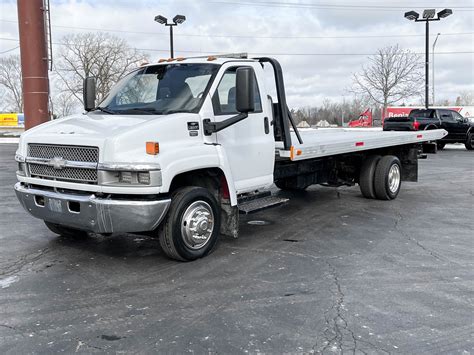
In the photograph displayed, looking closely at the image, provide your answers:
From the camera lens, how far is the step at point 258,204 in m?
6.20

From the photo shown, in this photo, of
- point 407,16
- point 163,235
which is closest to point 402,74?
point 407,16

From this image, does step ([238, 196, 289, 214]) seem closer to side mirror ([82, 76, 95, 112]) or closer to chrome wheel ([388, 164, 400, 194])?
side mirror ([82, 76, 95, 112])

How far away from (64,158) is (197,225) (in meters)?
1.62

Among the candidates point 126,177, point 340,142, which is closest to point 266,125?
point 340,142

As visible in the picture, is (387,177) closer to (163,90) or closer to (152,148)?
(163,90)

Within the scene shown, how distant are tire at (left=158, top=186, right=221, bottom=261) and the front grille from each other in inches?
35.7

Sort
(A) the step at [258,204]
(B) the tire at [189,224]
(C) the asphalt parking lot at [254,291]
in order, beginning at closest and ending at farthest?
(C) the asphalt parking lot at [254,291], (B) the tire at [189,224], (A) the step at [258,204]

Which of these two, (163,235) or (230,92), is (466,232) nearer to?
(230,92)

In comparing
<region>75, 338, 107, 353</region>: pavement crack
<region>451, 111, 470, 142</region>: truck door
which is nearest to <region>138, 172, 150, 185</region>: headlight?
<region>75, 338, 107, 353</region>: pavement crack

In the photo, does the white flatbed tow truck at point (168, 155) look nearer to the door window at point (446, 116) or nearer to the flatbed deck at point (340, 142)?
the flatbed deck at point (340, 142)

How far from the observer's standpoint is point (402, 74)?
46.2 m

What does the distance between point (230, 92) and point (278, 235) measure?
7.10ft

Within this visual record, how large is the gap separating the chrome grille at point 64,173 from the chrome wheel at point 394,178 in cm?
655

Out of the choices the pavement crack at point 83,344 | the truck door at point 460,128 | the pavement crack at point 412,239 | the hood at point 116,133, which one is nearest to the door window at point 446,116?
the truck door at point 460,128
